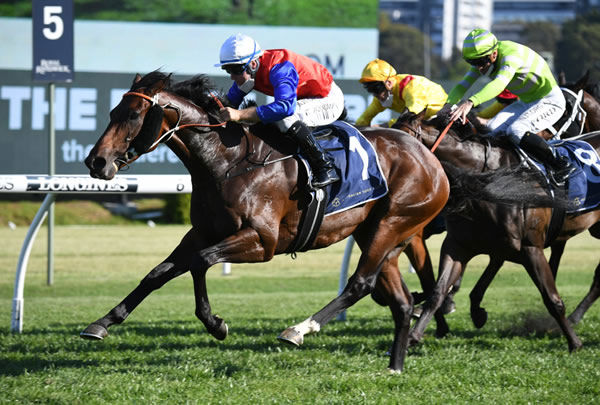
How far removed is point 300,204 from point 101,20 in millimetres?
26255

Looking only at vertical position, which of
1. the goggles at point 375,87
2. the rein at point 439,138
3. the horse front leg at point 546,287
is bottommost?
the horse front leg at point 546,287

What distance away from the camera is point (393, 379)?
4754 mm

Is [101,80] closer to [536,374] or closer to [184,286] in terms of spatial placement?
[184,286]

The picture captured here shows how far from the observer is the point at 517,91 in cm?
635

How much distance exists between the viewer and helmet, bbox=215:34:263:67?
484 cm

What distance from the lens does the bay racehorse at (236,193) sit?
15.2 ft

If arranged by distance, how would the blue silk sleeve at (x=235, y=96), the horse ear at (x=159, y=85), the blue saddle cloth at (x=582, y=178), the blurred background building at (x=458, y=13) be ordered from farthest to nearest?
the blurred background building at (x=458, y=13) → the blue saddle cloth at (x=582, y=178) → the blue silk sleeve at (x=235, y=96) → the horse ear at (x=159, y=85)

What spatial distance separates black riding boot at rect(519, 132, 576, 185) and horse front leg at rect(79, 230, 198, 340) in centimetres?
247

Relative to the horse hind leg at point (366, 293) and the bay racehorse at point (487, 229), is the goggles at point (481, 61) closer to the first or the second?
the bay racehorse at point (487, 229)

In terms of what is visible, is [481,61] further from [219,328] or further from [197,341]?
[197,341]

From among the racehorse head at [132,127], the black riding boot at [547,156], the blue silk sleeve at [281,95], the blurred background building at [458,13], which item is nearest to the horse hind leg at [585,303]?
the black riding boot at [547,156]

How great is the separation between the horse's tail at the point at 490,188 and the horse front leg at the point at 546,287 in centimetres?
34

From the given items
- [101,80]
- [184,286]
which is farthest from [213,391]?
[101,80]

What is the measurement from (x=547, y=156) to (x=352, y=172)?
1.66 m
